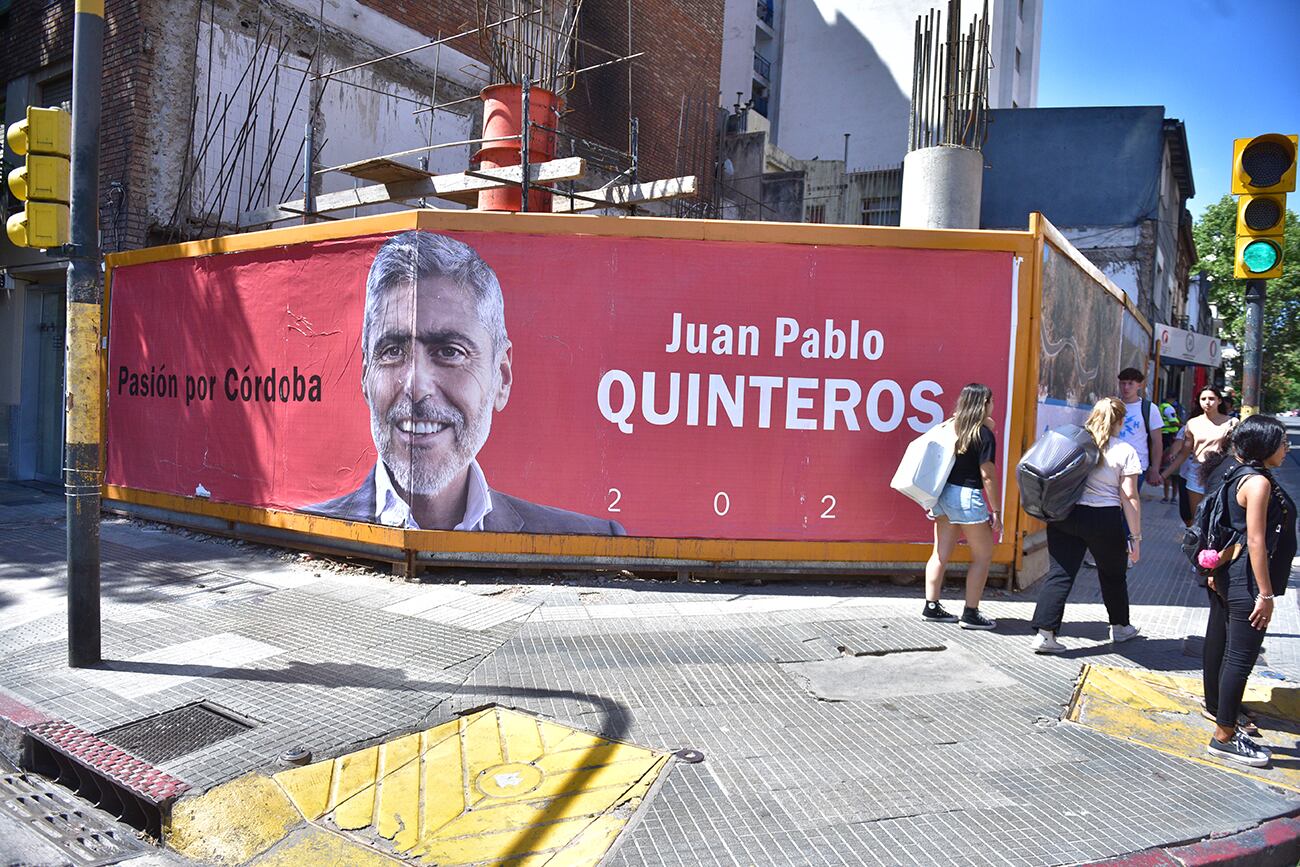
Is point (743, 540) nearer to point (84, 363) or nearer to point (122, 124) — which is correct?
point (84, 363)

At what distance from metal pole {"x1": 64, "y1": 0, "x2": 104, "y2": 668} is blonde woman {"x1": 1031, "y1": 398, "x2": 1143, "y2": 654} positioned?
5.90 meters

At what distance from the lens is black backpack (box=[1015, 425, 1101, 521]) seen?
5.76 metres

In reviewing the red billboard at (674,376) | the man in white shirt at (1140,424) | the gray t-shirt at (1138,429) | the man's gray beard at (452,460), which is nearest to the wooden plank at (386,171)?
the red billboard at (674,376)

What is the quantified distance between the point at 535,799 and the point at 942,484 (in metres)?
3.77

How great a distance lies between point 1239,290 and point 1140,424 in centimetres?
4184

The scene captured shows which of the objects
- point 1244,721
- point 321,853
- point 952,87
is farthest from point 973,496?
point 952,87

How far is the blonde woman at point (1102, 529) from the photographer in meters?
5.83

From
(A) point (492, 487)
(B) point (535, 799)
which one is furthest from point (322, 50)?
Answer: (B) point (535, 799)

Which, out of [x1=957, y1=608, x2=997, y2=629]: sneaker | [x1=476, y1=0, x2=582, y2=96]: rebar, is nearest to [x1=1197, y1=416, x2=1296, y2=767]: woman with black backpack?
[x1=957, y1=608, x2=997, y2=629]: sneaker

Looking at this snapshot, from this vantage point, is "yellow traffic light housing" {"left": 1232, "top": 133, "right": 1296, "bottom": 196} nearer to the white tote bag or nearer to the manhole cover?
the white tote bag

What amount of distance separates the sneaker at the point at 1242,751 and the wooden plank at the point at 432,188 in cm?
659

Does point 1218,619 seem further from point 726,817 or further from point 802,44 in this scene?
point 802,44

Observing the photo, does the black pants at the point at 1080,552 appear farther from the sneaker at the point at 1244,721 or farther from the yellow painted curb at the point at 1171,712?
the sneaker at the point at 1244,721

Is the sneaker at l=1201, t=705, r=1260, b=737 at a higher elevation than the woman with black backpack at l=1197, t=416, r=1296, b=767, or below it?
below
